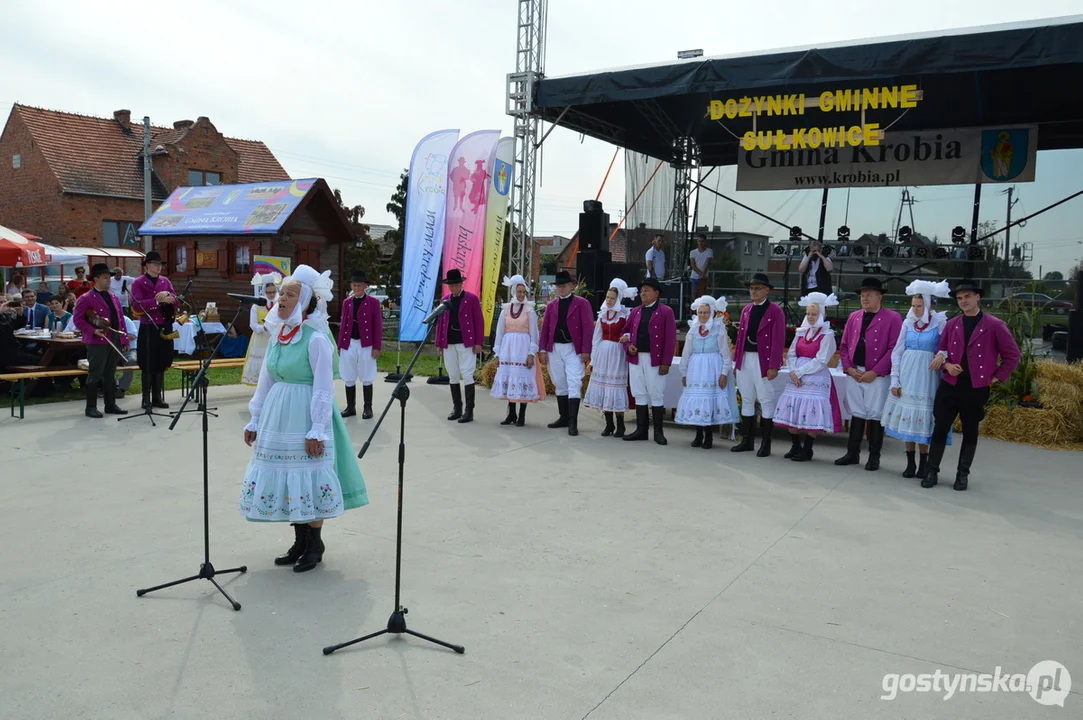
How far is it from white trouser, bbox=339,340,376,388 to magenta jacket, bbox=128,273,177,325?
83.3 inches

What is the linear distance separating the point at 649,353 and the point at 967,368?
10.5 ft

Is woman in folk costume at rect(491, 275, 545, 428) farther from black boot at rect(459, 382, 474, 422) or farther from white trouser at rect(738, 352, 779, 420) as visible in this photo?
white trouser at rect(738, 352, 779, 420)

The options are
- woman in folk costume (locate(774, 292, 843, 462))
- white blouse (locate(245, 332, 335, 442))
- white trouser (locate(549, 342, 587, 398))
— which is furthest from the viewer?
white trouser (locate(549, 342, 587, 398))

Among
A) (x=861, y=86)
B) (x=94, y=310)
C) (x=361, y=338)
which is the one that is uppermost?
(x=861, y=86)

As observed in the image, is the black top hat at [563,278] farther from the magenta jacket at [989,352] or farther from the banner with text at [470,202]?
the magenta jacket at [989,352]

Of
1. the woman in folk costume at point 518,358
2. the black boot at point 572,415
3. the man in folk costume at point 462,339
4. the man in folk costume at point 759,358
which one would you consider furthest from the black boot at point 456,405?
the man in folk costume at point 759,358

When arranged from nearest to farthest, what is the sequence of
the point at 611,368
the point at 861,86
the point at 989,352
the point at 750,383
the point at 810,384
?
the point at 989,352 < the point at 810,384 < the point at 750,383 < the point at 611,368 < the point at 861,86

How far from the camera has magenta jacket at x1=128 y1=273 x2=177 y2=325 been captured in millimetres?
9531

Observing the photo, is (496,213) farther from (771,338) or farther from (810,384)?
(810,384)

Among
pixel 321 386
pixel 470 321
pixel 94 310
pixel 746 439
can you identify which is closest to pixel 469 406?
pixel 470 321

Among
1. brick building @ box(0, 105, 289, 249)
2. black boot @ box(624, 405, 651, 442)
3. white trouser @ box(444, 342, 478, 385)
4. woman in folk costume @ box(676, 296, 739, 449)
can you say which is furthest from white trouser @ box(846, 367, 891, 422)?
brick building @ box(0, 105, 289, 249)

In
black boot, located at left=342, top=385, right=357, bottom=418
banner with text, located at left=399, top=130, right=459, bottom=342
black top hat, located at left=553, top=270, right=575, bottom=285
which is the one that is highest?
banner with text, located at left=399, top=130, right=459, bottom=342

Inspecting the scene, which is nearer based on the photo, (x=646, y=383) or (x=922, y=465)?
(x=922, y=465)

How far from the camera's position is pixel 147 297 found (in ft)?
31.6
